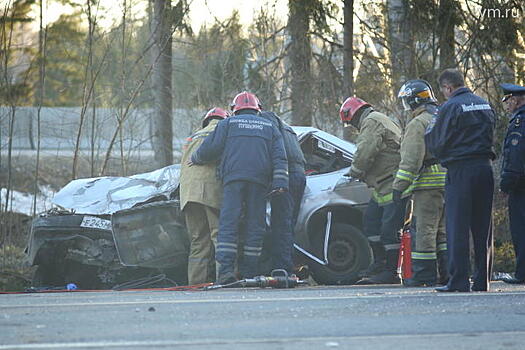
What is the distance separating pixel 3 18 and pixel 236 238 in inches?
272

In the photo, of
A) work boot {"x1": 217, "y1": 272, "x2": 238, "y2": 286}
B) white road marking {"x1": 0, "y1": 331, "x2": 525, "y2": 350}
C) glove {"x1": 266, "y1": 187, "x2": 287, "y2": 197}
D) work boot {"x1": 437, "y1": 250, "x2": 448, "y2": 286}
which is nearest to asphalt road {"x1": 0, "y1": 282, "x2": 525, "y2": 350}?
white road marking {"x1": 0, "y1": 331, "x2": 525, "y2": 350}

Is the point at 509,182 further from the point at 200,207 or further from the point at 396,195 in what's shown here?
the point at 200,207

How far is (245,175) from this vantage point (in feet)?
32.9

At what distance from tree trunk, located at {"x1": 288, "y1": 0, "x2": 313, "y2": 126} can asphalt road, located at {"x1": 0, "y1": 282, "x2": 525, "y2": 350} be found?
958cm

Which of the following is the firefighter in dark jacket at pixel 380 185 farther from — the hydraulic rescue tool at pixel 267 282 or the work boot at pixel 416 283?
the hydraulic rescue tool at pixel 267 282

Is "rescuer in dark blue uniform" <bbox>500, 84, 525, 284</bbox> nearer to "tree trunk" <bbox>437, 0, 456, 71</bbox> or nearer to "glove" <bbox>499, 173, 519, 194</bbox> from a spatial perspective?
"glove" <bbox>499, 173, 519, 194</bbox>

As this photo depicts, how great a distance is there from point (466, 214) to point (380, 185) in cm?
198

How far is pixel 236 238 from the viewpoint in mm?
10016

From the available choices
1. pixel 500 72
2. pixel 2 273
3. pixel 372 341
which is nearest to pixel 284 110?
pixel 500 72

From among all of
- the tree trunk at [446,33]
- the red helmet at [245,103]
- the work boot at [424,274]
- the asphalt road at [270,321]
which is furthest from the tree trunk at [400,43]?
the asphalt road at [270,321]

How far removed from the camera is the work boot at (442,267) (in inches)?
397

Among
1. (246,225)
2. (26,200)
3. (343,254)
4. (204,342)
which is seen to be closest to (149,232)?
(246,225)

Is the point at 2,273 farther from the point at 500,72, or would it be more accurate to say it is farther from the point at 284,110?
the point at 500,72

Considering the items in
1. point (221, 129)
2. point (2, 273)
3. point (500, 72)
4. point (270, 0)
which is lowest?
point (2, 273)
